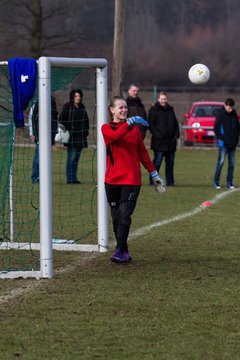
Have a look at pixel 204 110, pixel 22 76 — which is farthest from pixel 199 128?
Result: pixel 22 76

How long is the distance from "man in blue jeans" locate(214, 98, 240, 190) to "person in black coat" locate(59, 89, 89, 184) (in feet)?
8.72

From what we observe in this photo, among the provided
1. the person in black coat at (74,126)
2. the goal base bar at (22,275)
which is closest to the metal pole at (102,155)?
the goal base bar at (22,275)

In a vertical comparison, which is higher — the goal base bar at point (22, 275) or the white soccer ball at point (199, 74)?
the white soccer ball at point (199, 74)

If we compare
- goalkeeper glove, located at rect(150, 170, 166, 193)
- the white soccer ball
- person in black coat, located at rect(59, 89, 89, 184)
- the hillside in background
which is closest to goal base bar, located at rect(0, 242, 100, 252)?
goalkeeper glove, located at rect(150, 170, 166, 193)

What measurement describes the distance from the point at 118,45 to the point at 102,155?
1712 centimetres

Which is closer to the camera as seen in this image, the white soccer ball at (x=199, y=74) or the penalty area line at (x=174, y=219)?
the penalty area line at (x=174, y=219)

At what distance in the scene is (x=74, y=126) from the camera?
2011cm

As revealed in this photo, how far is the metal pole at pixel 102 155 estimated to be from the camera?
10750mm

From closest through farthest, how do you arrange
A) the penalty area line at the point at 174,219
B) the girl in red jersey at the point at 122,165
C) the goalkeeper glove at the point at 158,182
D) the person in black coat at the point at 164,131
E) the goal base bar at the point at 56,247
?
the girl in red jersey at the point at 122,165
the goalkeeper glove at the point at 158,182
the goal base bar at the point at 56,247
the penalty area line at the point at 174,219
the person in black coat at the point at 164,131

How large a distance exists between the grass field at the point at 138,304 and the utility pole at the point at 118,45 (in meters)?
15.1

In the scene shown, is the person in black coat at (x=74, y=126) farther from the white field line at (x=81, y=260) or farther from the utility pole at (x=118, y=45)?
the utility pole at (x=118, y=45)

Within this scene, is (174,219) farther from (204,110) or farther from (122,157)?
(204,110)

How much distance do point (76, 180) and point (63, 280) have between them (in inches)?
426

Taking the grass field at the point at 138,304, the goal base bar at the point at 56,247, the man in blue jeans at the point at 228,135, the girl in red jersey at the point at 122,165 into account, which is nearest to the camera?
the grass field at the point at 138,304
